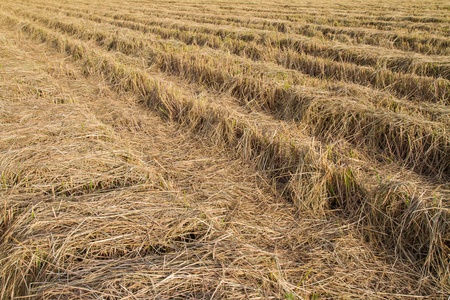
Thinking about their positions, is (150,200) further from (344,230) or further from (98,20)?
(98,20)

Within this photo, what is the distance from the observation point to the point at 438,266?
1.84 metres

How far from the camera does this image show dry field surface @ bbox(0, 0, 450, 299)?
1.71 meters

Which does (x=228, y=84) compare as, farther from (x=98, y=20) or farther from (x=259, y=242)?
(x=98, y=20)

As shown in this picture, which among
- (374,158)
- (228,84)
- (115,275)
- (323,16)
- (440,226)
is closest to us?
(115,275)

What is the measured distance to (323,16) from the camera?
10.1 metres

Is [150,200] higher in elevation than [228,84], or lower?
lower

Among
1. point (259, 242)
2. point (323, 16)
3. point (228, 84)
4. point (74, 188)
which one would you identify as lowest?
point (259, 242)

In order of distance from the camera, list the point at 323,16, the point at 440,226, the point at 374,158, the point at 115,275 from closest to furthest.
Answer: the point at 115,275 < the point at 440,226 < the point at 374,158 < the point at 323,16

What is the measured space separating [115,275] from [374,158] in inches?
95.2

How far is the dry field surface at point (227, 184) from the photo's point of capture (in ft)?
5.60

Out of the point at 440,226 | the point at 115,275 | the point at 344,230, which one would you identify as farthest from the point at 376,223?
the point at 115,275

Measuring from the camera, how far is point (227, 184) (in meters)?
2.64

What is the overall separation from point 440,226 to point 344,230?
1.85 ft

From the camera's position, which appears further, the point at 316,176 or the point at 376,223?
the point at 316,176
